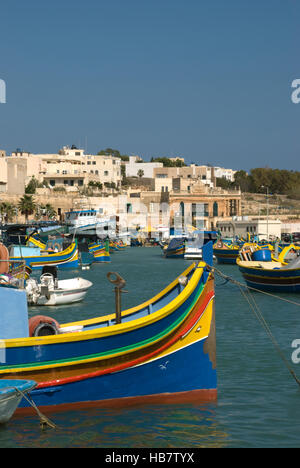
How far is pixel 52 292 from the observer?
28766 millimetres

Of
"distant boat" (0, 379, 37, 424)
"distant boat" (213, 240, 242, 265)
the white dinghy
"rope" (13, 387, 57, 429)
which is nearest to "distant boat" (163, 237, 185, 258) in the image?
"distant boat" (213, 240, 242, 265)

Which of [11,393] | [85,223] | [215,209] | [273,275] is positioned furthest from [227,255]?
[215,209]

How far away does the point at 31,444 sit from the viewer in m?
11.3

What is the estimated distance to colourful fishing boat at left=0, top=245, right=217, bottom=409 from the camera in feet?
40.0

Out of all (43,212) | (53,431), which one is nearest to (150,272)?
(53,431)

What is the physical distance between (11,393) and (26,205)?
295 ft

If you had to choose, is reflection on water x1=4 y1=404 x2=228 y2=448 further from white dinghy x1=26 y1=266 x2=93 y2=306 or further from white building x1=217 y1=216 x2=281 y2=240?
white building x1=217 y1=216 x2=281 y2=240

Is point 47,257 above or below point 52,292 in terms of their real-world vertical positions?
above

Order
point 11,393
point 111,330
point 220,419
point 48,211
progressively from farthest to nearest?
point 48,211 < point 220,419 < point 111,330 < point 11,393

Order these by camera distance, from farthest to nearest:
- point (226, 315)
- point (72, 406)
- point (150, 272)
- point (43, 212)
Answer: point (43, 212) < point (150, 272) < point (226, 315) < point (72, 406)

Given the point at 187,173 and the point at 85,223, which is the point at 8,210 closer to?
the point at 85,223

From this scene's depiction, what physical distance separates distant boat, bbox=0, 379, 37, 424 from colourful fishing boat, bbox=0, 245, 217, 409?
0.41 m
